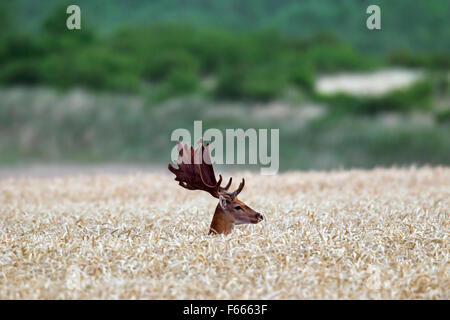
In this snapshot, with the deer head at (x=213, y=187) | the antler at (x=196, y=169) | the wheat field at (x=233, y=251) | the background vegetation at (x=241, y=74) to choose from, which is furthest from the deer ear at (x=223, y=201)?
the background vegetation at (x=241, y=74)

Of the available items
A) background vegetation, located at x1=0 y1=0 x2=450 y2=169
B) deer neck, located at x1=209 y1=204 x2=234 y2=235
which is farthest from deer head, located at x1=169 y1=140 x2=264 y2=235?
background vegetation, located at x1=0 y1=0 x2=450 y2=169

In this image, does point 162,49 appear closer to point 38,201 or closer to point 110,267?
point 38,201

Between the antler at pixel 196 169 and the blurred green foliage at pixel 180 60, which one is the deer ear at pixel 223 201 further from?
the blurred green foliage at pixel 180 60

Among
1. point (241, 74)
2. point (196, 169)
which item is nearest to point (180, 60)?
point (241, 74)

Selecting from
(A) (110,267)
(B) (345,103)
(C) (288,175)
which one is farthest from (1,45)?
(A) (110,267)

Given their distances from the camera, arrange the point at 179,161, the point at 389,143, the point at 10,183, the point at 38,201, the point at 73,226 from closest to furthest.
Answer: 1. the point at 179,161
2. the point at 73,226
3. the point at 38,201
4. the point at 10,183
5. the point at 389,143

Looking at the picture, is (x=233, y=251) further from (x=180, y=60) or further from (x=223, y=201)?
(x=180, y=60)
